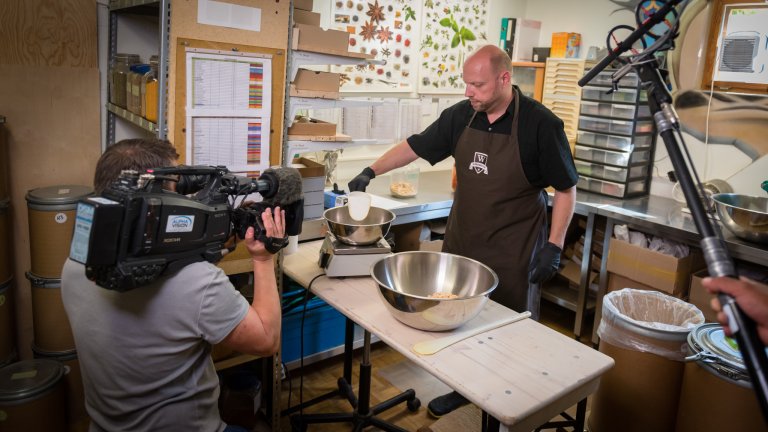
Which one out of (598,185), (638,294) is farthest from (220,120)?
(598,185)

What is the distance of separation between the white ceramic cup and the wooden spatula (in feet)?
2.39

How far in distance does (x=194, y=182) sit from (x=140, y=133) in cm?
173

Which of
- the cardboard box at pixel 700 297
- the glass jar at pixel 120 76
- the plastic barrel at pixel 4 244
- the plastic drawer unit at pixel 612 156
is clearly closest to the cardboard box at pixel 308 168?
the glass jar at pixel 120 76

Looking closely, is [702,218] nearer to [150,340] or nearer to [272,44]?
[150,340]

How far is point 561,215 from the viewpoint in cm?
239

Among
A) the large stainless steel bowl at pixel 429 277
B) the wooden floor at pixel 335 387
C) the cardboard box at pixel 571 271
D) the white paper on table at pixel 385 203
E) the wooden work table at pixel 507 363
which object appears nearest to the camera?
the wooden work table at pixel 507 363

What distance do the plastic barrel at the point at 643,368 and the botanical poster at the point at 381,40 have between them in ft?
6.96

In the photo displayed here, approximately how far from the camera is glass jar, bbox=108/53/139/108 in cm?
252

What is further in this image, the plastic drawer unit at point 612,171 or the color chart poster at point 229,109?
the plastic drawer unit at point 612,171

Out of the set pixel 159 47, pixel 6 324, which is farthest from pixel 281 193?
pixel 6 324

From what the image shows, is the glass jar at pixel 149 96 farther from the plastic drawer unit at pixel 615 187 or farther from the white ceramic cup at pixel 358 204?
the plastic drawer unit at pixel 615 187

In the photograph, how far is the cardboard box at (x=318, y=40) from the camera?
233 centimetres

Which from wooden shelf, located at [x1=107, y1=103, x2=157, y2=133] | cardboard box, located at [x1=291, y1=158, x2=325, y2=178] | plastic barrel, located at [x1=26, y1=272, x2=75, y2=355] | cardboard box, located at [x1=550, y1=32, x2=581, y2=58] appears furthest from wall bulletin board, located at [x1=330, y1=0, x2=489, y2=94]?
plastic barrel, located at [x1=26, y1=272, x2=75, y2=355]

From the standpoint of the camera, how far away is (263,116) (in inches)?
90.1
